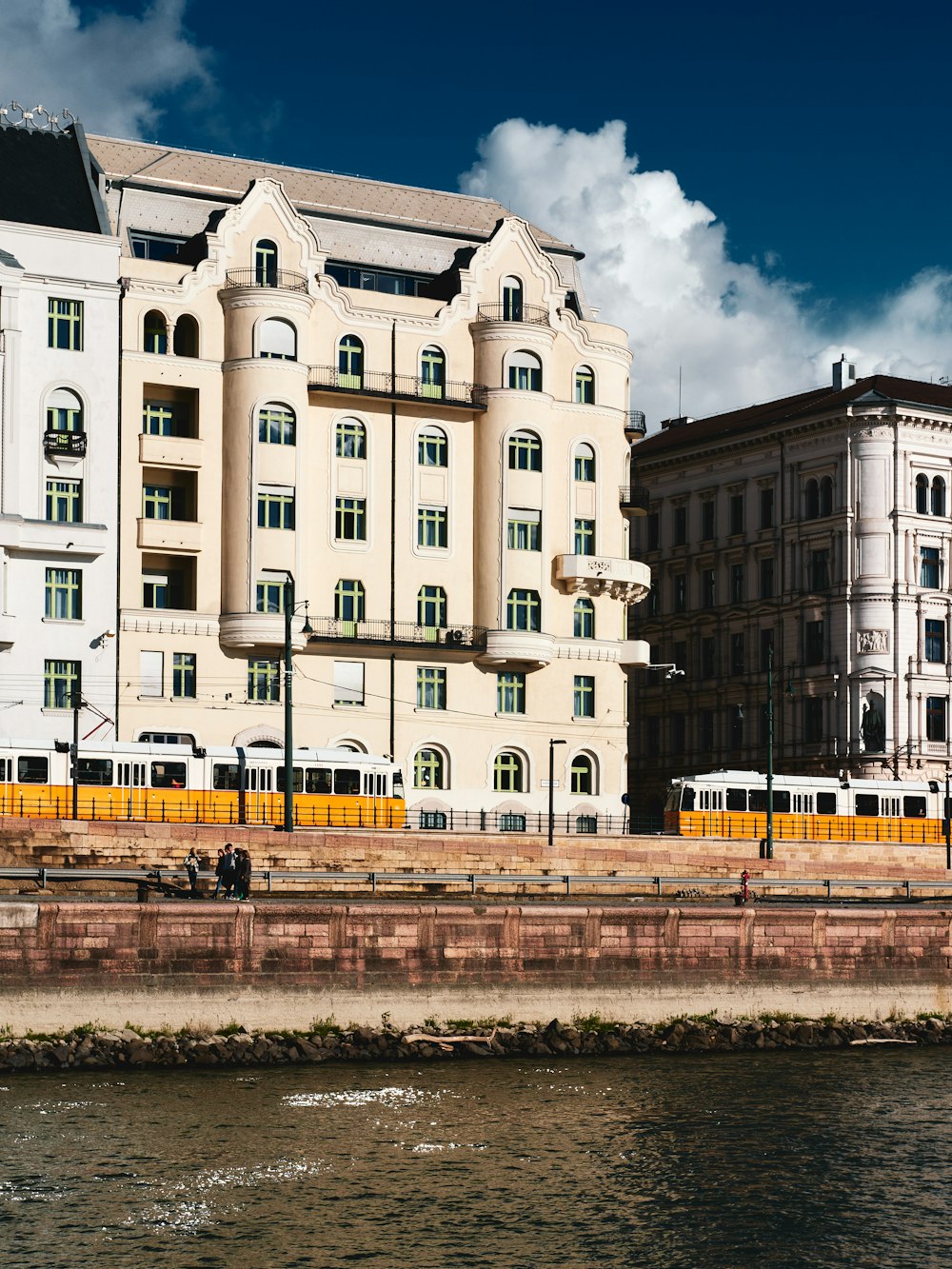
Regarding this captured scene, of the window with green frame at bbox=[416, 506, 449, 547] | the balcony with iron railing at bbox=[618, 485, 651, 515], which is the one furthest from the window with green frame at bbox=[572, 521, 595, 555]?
the window with green frame at bbox=[416, 506, 449, 547]

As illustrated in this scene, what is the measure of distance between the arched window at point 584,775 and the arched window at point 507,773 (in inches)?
96.8

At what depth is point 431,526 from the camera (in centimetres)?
8762

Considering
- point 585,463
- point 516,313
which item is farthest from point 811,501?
point 516,313

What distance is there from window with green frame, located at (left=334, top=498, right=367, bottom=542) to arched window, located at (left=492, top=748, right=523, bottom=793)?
10892mm

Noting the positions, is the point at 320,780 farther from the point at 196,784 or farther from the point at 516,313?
the point at 516,313

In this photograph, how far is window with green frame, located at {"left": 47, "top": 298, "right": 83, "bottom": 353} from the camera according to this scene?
79625 mm

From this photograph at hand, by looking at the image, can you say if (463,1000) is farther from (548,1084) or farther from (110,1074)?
(110,1074)

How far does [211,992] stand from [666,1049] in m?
10.7

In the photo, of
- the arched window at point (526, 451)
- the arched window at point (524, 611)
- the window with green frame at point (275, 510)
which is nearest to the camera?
the window with green frame at point (275, 510)

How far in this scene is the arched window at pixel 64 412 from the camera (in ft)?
260

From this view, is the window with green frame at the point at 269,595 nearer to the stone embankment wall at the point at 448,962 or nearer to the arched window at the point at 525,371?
the arched window at the point at 525,371

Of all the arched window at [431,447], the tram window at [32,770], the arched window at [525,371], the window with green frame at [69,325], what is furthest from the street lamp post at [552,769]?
the window with green frame at [69,325]

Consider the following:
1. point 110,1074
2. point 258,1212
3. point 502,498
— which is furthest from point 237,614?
point 258,1212

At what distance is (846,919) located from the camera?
167 feet
